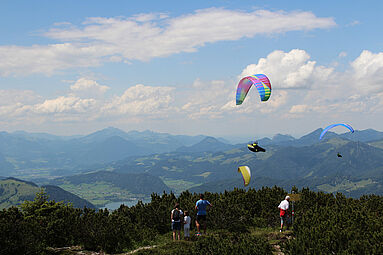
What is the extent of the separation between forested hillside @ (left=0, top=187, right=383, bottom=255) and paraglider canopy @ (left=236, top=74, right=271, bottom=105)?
802cm

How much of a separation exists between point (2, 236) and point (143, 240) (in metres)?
7.27

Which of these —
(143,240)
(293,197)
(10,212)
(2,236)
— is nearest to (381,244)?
(293,197)

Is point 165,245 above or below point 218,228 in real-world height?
above

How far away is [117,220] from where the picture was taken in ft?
59.9

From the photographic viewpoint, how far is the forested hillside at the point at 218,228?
12.3m

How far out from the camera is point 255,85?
23.4 metres

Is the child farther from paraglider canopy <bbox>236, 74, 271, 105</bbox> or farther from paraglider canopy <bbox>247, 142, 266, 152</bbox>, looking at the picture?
paraglider canopy <bbox>236, 74, 271, 105</bbox>

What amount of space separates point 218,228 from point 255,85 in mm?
10810

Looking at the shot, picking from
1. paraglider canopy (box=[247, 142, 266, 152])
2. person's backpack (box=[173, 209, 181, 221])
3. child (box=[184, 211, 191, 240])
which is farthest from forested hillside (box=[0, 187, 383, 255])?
paraglider canopy (box=[247, 142, 266, 152])

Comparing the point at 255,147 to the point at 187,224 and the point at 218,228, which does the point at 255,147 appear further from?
the point at 187,224

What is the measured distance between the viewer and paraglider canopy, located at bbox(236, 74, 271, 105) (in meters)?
23.4

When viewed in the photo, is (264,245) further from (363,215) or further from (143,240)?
(143,240)

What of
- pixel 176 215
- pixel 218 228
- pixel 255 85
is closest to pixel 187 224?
pixel 176 215

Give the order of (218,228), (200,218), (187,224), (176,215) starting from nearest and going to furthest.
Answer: (176,215) < (187,224) < (200,218) < (218,228)
